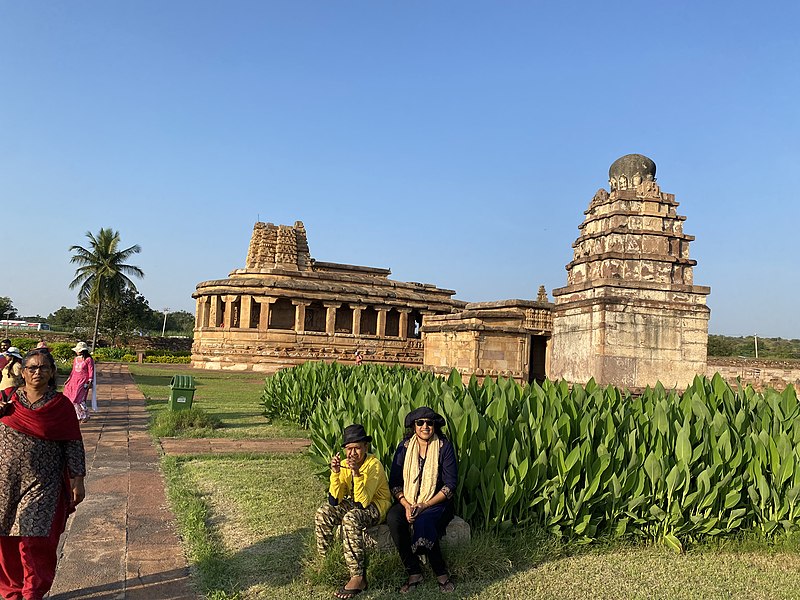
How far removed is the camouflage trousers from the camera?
3.97 m

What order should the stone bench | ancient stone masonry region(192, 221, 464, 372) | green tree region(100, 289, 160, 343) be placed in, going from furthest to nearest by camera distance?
green tree region(100, 289, 160, 343) < ancient stone masonry region(192, 221, 464, 372) < the stone bench

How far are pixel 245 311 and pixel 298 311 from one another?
2483mm

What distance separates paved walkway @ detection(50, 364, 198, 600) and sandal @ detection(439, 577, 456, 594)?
5.09ft

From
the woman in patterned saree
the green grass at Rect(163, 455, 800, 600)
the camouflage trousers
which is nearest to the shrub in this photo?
the green grass at Rect(163, 455, 800, 600)

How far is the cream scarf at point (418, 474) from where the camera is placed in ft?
14.0

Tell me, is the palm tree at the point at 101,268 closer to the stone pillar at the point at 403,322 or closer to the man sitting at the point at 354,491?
the stone pillar at the point at 403,322

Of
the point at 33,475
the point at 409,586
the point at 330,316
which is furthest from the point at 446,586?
the point at 330,316

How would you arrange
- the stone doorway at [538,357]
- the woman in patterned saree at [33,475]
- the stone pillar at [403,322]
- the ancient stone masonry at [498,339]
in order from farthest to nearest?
1. the stone pillar at [403,322]
2. the stone doorway at [538,357]
3. the ancient stone masonry at [498,339]
4. the woman in patterned saree at [33,475]

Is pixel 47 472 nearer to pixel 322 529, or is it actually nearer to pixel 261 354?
pixel 322 529

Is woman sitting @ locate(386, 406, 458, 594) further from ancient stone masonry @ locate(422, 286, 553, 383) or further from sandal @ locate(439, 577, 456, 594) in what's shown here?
ancient stone masonry @ locate(422, 286, 553, 383)

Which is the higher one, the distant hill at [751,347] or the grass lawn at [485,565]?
the distant hill at [751,347]

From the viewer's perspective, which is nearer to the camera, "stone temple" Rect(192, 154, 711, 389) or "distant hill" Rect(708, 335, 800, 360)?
"stone temple" Rect(192, 154, 711, 389)

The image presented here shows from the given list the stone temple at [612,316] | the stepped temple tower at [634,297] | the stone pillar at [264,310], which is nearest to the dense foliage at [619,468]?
the stone temple at [612,316]

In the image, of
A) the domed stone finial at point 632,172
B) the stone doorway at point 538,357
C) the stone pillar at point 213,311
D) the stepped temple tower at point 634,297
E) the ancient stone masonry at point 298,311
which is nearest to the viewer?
the stepped temple tower at point 634,297
